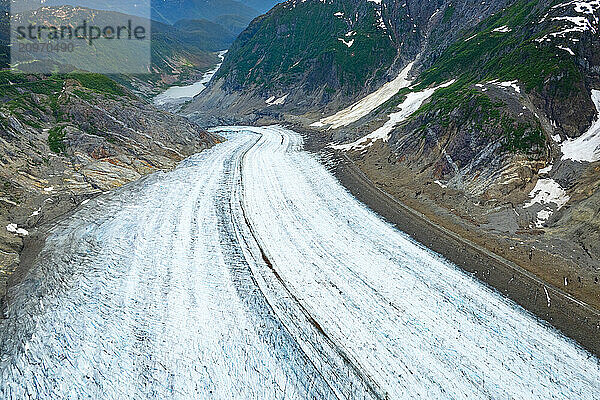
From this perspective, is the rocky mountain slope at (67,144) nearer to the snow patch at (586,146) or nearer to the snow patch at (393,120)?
the snow patch at (393,120)

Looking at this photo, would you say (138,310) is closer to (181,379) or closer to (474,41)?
(181,379)

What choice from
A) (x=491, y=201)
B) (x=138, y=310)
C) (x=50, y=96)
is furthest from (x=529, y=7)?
(x=50, y=96)

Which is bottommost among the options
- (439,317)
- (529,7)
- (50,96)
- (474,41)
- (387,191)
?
(439,317)

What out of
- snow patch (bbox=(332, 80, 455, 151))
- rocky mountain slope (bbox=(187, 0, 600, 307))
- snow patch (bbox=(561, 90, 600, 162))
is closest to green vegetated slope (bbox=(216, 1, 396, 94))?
rocky mountain slope (bbox=(187, 0, 600, 307))

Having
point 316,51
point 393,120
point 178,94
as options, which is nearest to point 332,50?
point 316,51

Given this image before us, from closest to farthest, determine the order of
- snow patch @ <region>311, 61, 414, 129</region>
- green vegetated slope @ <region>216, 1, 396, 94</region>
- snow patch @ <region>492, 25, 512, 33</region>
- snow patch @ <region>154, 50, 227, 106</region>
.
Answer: snow patch @ <region>492, 25, 512, 33</region> < snow patch @ <region>311, 61, 414, 129</region> < green vegetated slope @ <region>216, 1, 396, 94</region> < snow patch @ <region>154, 50, 227, 106</region>

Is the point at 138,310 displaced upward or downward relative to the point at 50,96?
downward

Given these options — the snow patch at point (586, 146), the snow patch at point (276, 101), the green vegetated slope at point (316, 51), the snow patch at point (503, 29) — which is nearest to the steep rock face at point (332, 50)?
the green vegetated slope at point (316, 51)

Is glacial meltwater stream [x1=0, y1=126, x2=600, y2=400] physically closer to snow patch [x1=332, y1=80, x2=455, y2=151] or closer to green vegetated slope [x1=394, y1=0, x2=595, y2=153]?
green vegetated slope [x1=394, y1=0, x2=595, y2=153]
